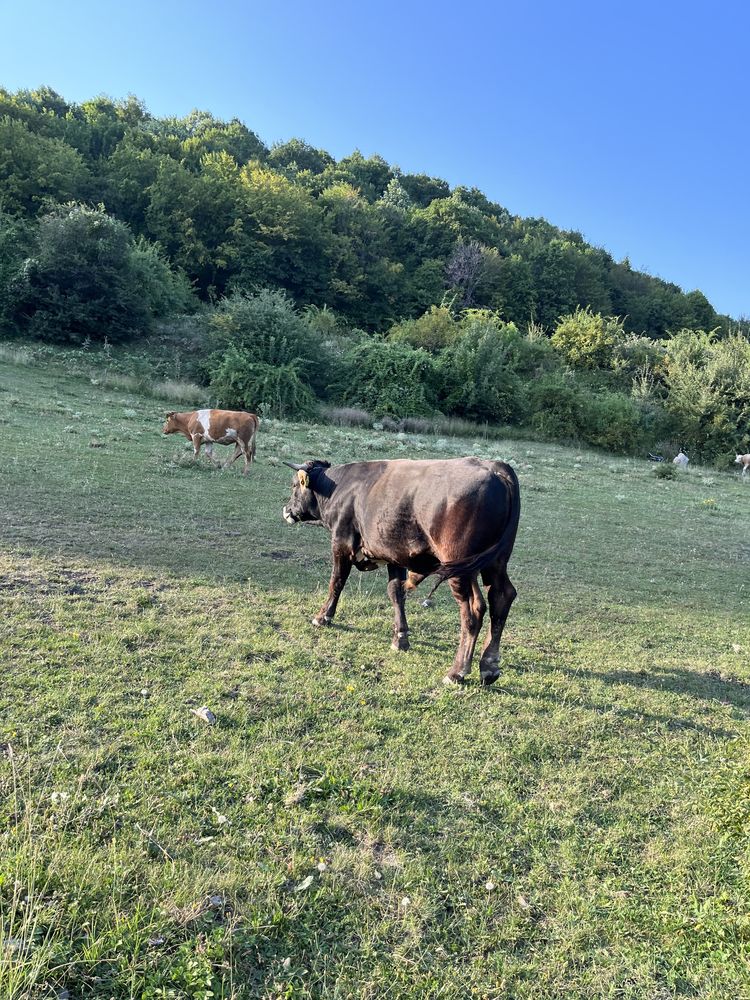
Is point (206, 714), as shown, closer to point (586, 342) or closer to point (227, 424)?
point (227, 424)

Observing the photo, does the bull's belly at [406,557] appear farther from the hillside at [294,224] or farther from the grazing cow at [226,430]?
the hillside at [294,224]

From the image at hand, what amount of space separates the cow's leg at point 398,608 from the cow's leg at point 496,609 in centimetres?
87

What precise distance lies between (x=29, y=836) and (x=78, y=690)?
5.26ft

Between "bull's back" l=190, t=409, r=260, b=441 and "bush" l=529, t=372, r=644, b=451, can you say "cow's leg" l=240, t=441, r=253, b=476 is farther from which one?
"bush" l=529, t=372, r=644, b=451

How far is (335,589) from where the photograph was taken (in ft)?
20.6

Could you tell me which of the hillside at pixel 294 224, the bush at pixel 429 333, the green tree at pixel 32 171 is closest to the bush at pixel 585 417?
the bush at pixel 429 333

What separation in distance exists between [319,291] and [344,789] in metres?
54.8

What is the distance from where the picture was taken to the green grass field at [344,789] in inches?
99.0

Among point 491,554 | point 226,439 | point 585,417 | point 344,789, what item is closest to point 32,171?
point 226,439

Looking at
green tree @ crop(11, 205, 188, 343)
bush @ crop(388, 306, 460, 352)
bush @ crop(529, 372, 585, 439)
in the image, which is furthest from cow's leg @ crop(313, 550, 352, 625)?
bush @ crop(388, 306, 460, 352)

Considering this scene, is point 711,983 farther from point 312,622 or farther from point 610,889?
point 312,622

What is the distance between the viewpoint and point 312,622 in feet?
20.3

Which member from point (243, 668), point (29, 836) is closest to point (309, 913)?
point (29, 836)

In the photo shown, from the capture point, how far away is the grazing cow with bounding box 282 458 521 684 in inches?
205
